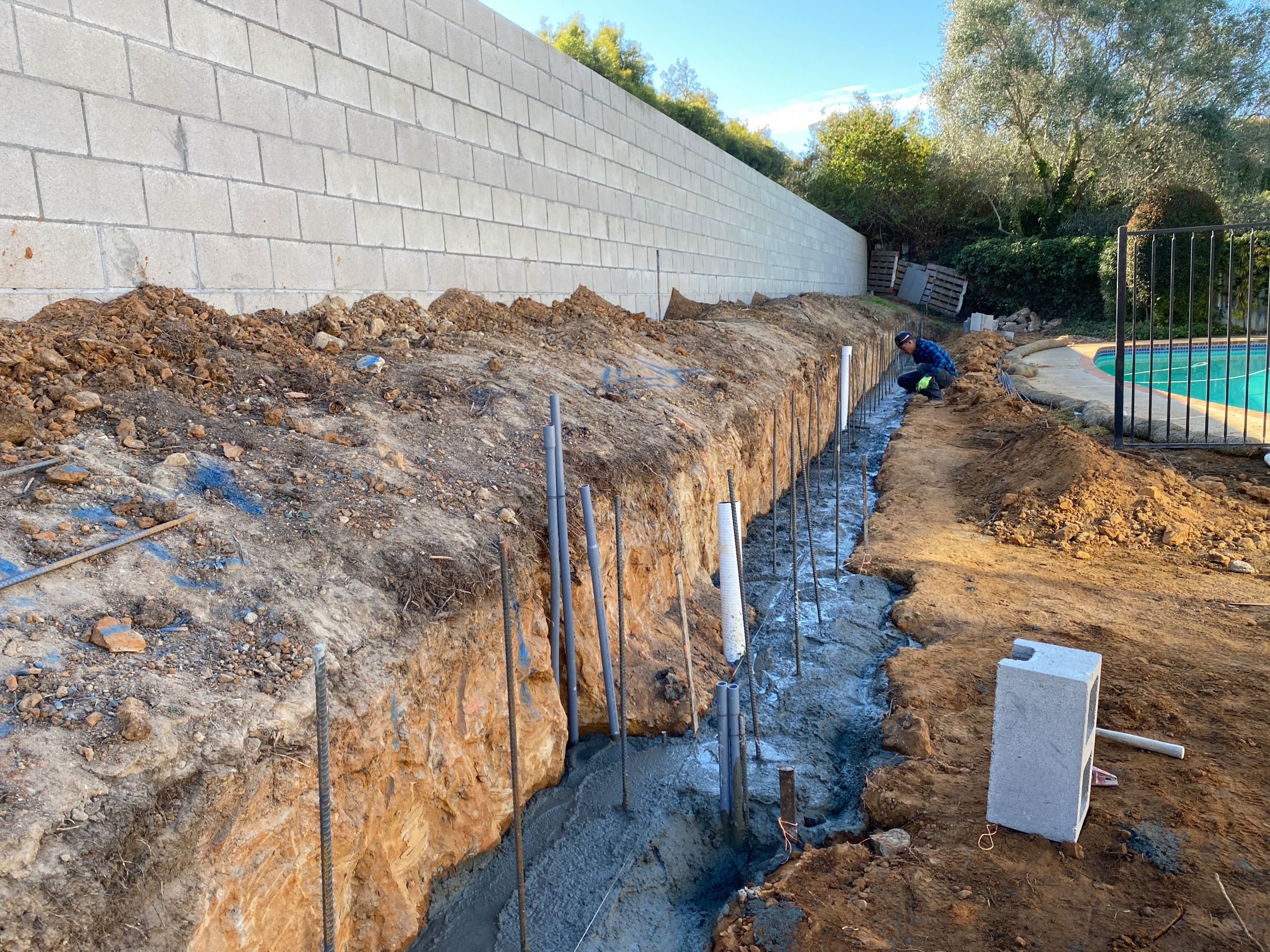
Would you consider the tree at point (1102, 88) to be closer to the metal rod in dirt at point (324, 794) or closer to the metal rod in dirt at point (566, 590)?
the metal rod in dirt at point (566, 590)

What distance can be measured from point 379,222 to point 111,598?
3878 mm

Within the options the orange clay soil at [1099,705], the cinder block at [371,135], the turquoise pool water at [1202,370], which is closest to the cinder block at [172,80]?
the cinder block at [371,135]

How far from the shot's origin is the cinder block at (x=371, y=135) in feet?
18.0

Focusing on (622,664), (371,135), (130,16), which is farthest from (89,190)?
(622,664)

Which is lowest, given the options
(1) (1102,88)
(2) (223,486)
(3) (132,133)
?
(2) (223,486)

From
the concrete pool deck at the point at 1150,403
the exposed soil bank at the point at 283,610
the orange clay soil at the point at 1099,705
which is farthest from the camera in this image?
the concrete pool deck at the point at 1150,403

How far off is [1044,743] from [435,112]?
626 centimetres

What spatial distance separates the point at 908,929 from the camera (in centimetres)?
297

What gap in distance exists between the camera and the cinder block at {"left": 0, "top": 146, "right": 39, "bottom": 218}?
3.52 meters

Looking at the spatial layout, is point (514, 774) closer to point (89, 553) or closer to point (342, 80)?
point (89, 553)

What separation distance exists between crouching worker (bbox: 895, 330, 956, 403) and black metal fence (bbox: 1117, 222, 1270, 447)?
267cm

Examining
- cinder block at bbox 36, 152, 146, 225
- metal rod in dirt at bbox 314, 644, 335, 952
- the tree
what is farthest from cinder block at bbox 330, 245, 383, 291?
the tree

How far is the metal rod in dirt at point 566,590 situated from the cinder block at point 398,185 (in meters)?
2.76

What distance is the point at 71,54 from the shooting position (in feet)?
12.5
